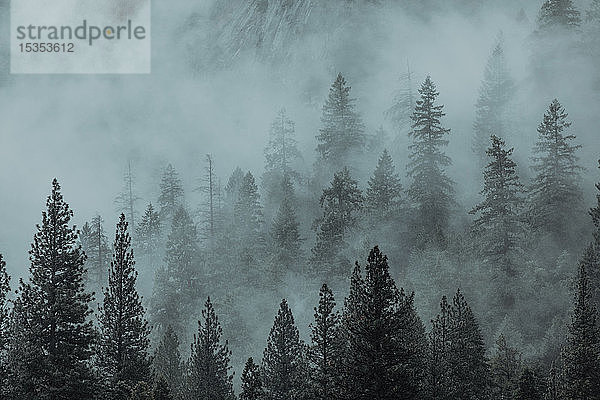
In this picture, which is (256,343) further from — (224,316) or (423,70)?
(423,70)

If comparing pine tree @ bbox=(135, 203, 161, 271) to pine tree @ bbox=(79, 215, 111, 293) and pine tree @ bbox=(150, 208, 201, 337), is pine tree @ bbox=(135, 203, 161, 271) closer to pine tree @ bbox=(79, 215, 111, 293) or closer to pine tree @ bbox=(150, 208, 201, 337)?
pine tree @ bbox=(79, 215, 111, 293)

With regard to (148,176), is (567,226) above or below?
below

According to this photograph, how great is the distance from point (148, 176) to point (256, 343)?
76.7 metres

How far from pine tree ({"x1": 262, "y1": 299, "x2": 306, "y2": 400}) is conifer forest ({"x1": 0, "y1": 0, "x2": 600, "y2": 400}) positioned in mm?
113

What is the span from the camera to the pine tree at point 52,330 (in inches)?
956

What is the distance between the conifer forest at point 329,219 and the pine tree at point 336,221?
279 mm

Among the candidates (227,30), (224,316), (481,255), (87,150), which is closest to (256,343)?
(224,316)

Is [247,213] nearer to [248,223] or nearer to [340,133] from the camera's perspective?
[248,223]

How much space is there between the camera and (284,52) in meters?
108

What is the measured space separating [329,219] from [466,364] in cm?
2170

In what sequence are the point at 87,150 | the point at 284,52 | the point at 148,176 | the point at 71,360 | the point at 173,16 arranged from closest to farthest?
the point at 71,360 < the point at 284,52 < the point at 148,176 < the point at 87,150 < the point at 173,16

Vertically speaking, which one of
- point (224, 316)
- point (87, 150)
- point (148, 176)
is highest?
point (87, 150)

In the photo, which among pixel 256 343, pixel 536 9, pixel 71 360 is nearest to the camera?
pixel 71 360

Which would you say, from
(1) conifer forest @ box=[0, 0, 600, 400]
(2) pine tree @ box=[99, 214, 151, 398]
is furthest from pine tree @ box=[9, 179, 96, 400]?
(2) pine tree @ box=[99, 214, 151, 398]
